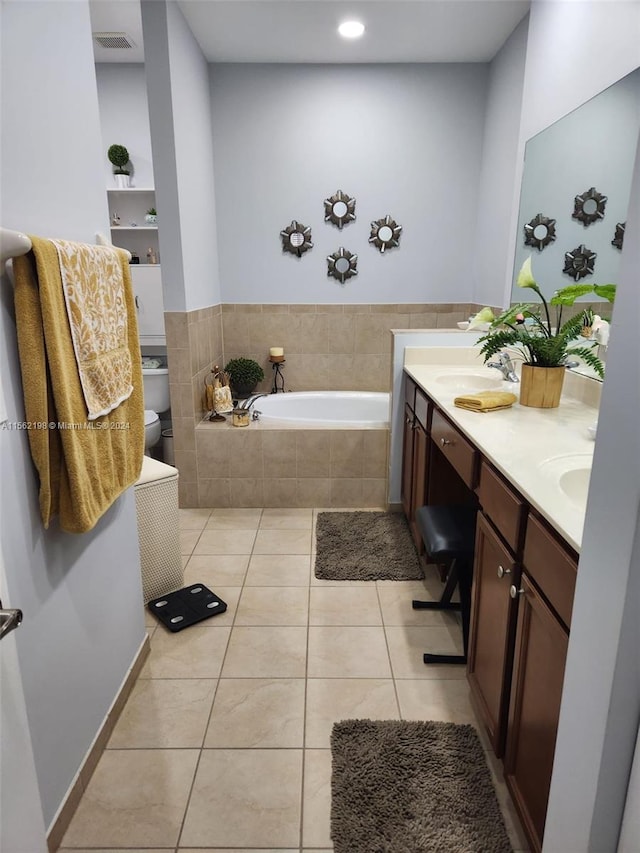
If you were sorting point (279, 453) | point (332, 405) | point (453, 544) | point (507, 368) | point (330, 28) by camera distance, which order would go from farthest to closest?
point (332, 405) < point (279, 453) < point (330, 28) < point (507, 368) < point (453, 544)

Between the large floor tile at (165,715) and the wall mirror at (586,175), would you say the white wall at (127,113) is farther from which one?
the large floor tile at (165,715)

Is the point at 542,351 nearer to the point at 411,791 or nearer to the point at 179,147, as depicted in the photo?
the point at 411,791

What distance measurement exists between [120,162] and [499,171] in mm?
2560

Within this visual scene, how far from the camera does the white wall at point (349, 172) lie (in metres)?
3.61

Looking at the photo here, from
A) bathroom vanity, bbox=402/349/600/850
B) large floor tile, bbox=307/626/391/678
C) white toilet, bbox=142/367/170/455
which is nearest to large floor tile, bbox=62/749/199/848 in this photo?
large floor tile, bbox=307/626/391/678

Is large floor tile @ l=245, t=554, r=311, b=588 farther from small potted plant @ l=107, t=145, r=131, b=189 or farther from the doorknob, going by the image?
small potted plant @ l=107, t=145, r=131, b=189

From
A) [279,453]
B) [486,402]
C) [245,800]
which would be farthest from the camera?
[279,453]

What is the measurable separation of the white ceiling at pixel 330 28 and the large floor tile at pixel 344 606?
3.04m

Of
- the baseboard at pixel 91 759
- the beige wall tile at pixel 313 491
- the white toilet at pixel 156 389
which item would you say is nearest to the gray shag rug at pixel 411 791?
the baseboard at pixel 91 759

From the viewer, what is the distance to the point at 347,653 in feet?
6.42

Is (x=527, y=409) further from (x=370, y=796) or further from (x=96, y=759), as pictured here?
(x=96, y=759)

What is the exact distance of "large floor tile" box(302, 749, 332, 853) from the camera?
1.30 meters

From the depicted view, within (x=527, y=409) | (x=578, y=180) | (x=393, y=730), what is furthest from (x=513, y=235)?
(x=393, y=730)

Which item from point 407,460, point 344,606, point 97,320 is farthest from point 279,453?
point 97,320
